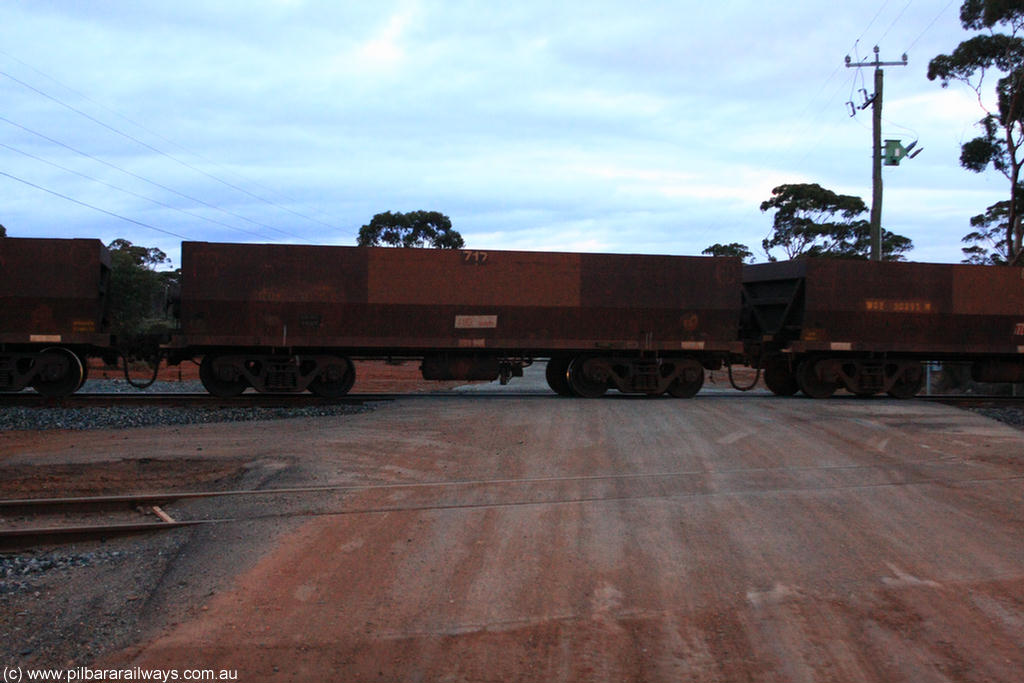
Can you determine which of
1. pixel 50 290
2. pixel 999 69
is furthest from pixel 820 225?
pixel 50 290

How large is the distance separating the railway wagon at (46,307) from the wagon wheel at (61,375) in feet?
0.06

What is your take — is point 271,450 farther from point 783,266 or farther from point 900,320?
point 900,320

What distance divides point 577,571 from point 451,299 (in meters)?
11.5

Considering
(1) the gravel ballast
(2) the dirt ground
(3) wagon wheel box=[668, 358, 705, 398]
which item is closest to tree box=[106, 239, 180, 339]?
(1) the gravel ballast

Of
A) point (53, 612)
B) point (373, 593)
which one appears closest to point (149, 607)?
point (53, 612)

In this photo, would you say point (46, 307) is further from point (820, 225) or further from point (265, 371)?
point (820, 225)

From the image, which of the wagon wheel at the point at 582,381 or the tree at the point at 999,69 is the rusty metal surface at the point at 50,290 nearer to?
the wagon wheel at the point at 582,381

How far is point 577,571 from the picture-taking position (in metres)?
5.45

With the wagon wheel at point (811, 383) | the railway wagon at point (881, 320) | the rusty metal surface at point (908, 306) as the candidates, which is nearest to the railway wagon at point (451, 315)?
the railway wagon at point (881, 320)

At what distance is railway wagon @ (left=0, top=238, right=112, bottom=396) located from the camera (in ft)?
50.7

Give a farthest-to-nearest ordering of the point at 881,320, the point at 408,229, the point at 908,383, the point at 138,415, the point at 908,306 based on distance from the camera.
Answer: the point at 408,229 → the point at 908,383 → the point at 908,306 → the point at 881,320 → the point at 138,415

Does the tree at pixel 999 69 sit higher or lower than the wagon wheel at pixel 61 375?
higher

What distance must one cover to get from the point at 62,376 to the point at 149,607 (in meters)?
12.7

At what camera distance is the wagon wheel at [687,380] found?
17.3 metres
